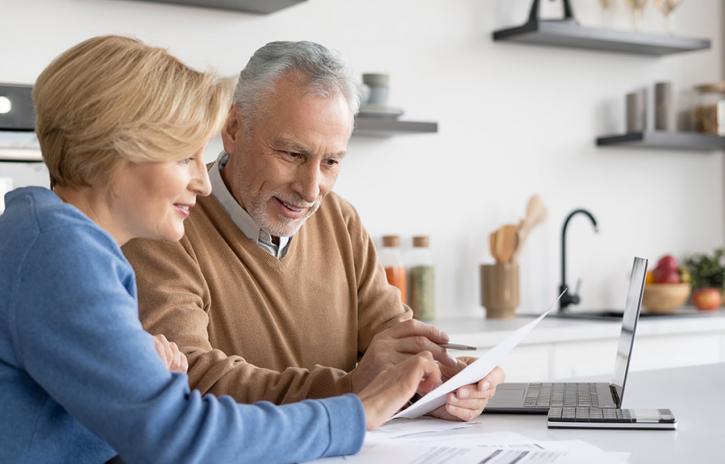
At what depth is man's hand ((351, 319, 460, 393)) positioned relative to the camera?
1764 mm

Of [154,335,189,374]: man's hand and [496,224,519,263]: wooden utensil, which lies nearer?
[154,335,189,374]: man's hand

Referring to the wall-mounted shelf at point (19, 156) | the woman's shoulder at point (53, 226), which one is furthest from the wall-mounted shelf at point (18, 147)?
the woman's shoulder at point (53, 226)

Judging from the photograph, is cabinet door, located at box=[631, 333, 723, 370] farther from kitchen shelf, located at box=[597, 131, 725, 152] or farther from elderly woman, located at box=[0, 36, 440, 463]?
elderly woman, located at box=[0, 36, 440, 463]

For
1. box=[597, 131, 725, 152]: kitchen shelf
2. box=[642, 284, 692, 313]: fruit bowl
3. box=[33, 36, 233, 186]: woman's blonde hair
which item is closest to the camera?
box=[33, 36, 233, 186]: woman's blonde hair

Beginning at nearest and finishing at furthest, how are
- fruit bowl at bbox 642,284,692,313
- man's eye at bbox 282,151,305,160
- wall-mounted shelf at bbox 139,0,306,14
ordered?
man's eye at bbox 282,151,305,160
wall-mounted shelf at bbox 139,0,306,14
fruit bowl at bbox 642,284,692,313

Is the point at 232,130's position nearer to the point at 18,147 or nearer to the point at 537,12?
the point at 18,147

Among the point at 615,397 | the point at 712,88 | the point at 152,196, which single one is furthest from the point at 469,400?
the point at 712,88

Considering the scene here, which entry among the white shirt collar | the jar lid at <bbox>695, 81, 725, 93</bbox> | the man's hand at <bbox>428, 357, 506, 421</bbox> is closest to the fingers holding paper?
the man's hand at <bbox>428, 357, 506, 421</bbox>

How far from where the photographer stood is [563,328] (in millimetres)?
3590

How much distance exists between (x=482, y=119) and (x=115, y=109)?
291cm

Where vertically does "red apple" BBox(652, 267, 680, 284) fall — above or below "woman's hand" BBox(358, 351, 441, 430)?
below

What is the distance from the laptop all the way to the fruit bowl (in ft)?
7.54

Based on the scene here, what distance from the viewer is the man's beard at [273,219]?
6.95 feet

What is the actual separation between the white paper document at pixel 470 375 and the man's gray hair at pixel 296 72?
27.9 inches
